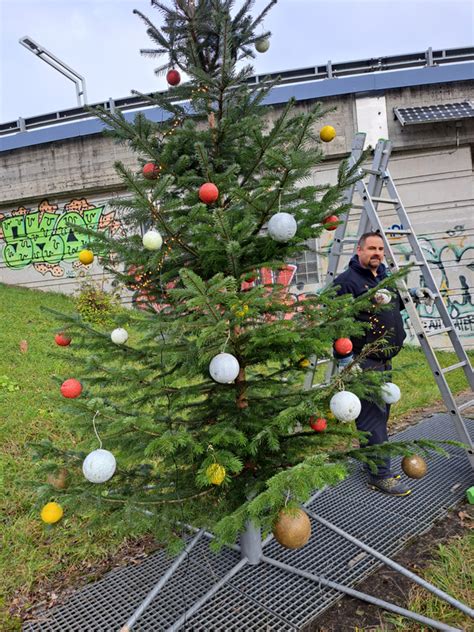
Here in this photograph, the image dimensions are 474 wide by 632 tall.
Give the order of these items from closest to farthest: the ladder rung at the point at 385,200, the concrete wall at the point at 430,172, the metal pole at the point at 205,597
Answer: the metal pole at the point at 205,597 → the ladder rung at the point at 385,200 → the concrete wall at the point at 430,172

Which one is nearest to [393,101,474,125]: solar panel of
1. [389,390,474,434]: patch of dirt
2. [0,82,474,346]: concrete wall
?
[0,82,474,346]: concrete wall

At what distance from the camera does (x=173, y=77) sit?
8.20ft

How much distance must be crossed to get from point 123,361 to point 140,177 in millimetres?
1065

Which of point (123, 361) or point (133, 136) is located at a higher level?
point (133, 136)

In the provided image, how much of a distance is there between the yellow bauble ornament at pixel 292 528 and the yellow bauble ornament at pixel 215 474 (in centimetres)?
26

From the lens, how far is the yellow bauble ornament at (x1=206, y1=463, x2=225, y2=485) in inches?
67.4

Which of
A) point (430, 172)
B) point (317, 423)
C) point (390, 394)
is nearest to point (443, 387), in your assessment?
point (390, 394)

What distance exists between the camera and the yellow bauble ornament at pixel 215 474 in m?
1.71

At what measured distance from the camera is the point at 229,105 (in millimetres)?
2535

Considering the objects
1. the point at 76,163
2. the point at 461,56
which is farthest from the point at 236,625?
the point at 461,56

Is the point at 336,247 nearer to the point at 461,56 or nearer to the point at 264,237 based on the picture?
the point at 264,237

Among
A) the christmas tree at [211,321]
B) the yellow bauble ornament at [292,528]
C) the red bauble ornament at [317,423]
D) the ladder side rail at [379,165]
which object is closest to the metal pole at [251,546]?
the christmas tree at [211,321]

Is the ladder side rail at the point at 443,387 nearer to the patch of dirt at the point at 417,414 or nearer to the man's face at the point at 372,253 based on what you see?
the man's face at the point at 372,253

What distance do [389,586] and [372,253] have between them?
223 centimetres
